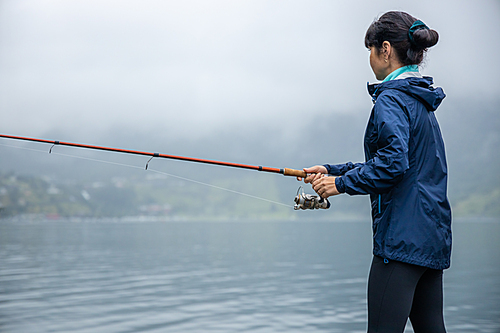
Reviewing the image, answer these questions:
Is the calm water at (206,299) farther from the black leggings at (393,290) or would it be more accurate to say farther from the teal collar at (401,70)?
the teal collar at (401,70)

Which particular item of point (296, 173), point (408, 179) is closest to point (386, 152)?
point (408, 179)

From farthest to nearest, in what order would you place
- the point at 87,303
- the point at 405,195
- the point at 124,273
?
1. the point at 124,273
2. the point at 87,303
3. the point at 405,195

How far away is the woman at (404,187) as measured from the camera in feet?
6.86

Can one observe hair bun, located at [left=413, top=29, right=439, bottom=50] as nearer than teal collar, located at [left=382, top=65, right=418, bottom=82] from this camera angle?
Yes

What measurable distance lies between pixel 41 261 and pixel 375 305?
37100 millimetres

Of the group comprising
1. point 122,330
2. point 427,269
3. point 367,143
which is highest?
point 367,143

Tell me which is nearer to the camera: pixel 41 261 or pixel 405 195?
pixel 405 195

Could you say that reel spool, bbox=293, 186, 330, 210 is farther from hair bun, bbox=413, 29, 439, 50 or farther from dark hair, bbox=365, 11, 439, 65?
hair bun, bbox=413, 29, 439, 50

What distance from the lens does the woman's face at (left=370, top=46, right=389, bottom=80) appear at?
7.69 feet

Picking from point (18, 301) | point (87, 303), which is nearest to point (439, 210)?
point (87, 303)

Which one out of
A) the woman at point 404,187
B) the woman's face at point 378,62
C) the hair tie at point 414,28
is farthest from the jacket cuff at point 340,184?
the hair tie at point 414,28

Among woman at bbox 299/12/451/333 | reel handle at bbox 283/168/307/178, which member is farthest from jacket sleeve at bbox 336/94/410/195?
reel handle at bbox 283/168/307/178

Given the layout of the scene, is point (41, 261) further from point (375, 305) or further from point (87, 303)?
point (375, 305)

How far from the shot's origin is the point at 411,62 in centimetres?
231
